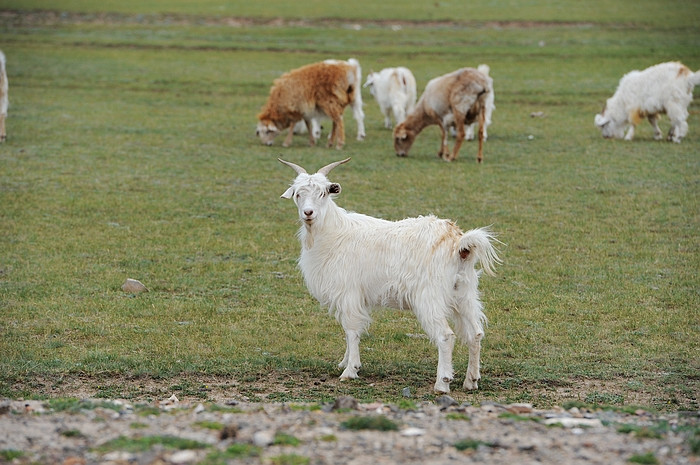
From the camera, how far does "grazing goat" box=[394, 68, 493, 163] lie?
19.6 metres

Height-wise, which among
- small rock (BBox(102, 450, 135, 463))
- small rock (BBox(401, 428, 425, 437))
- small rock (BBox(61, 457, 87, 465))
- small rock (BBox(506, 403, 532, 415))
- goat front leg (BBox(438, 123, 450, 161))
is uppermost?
goat front leg (BBox(438, 123, 450, 161))

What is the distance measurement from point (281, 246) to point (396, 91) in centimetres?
1209

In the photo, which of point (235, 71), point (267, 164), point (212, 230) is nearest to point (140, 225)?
point (212, 230)

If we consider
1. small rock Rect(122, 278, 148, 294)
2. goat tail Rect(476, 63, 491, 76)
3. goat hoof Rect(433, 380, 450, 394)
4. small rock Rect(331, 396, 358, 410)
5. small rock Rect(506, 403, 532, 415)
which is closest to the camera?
small rock Rect(331, 396, 358, 410)

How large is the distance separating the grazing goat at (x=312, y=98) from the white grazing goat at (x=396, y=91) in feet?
7.45

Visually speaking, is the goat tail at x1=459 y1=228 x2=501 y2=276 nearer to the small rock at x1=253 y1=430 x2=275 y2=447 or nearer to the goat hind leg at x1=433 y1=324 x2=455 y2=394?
the goat hind leg at x1=433 y1=324 x2=455 y2=394

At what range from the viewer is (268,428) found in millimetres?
6062

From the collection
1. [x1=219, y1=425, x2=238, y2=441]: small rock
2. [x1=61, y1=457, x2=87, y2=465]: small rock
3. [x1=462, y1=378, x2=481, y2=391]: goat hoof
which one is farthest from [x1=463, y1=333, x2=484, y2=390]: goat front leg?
[x1=61, y1=457, x2=87, y2=465]: small rock

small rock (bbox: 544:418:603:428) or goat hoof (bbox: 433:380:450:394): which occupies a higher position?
small rock (bbox: 544:418:603:428)

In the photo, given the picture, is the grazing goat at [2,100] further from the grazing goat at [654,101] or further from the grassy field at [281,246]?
the grazing goat at [654,101]

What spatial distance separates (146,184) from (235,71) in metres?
20.4

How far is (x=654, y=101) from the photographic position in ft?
71.9

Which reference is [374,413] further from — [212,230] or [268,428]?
[212,230]

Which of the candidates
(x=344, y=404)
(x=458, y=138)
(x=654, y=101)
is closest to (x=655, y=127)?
(x=654, y=101)
